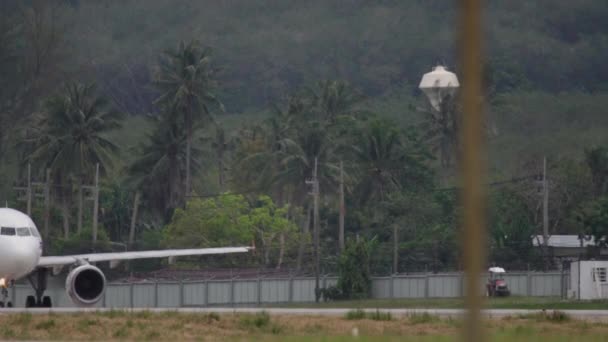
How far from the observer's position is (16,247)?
36.0 meters

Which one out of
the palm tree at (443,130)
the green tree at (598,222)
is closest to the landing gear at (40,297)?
the green tree at (598,222)

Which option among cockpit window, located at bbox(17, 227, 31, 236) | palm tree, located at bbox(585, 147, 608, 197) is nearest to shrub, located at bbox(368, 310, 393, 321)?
cockpit window, located at bbox(17, 227, 31, 236)

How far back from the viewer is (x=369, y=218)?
9725 centimetres

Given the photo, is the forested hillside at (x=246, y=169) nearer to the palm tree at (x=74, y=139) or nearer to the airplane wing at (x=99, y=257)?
the palm tree at (x=74, y=139)

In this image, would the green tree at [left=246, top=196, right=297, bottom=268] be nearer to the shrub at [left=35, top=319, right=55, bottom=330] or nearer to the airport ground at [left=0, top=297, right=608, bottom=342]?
the airport ground at [left=0, top=297, right=608, bottom=342]

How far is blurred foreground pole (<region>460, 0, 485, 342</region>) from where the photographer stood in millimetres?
6738

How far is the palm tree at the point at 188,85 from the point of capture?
104125 mm

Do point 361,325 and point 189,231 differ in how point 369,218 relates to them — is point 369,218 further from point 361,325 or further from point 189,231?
point 361,325

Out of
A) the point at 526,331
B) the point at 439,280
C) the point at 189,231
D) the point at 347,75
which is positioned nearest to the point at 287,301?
the point at 439,280

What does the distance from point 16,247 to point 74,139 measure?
61.4 meters

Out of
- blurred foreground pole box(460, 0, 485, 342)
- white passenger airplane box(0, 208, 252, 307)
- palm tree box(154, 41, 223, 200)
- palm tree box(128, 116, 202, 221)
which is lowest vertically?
white passenger airplane box(0, 208, 252, 307)

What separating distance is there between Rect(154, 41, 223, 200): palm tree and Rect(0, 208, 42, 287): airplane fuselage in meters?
66.2

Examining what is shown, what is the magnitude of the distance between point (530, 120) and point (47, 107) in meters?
67.3

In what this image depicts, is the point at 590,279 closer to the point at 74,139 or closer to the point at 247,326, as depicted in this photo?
the point at 247,326
